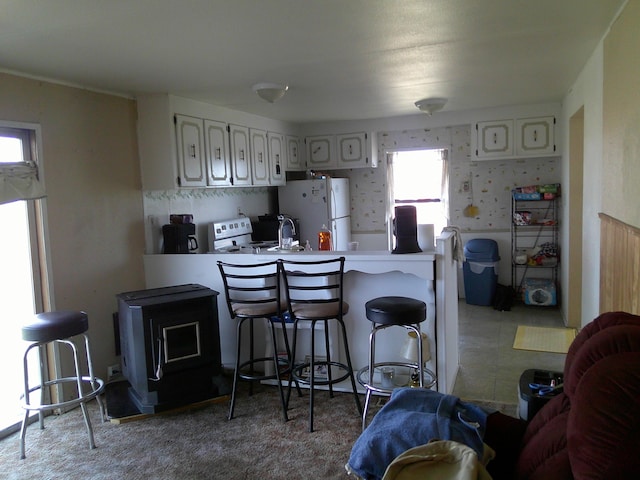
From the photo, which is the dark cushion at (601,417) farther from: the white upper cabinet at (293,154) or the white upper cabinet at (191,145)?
A: the white upper cabinet at (293,154)

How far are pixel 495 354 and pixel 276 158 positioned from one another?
3.15 meters

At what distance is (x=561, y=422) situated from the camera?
1510 millimetres

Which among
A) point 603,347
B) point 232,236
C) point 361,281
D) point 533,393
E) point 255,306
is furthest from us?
point 232,236

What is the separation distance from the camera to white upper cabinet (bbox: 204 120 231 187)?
4.51 m

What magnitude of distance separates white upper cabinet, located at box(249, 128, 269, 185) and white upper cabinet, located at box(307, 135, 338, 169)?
1.04 meters

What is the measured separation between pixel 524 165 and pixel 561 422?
502 centimetres

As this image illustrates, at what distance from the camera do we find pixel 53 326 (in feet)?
9.57

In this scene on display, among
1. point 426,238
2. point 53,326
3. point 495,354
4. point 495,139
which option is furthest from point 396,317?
point 495,139

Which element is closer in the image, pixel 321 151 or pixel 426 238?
pixel 426 238

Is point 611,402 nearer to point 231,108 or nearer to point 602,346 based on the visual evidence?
point 602,346

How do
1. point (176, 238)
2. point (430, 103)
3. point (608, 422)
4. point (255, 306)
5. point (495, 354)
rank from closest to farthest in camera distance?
1. point (608, 422)
2. point (255, 306)
3. point (176, 238)
4. point (495, 354)
5. point (430, 103)

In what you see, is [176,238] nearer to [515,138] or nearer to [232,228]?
[232,228]

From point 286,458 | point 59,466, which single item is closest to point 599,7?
point 286,458

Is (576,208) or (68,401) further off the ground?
(576,208)
